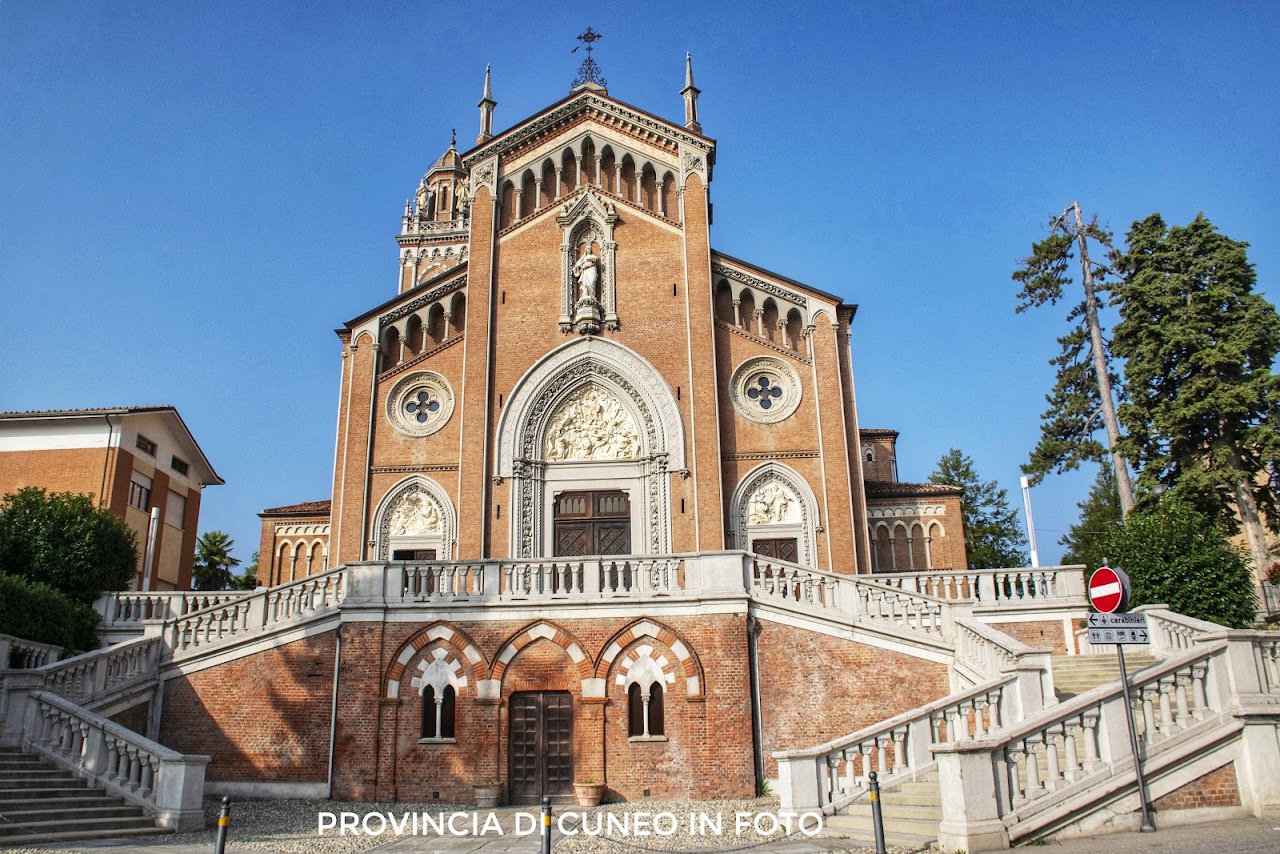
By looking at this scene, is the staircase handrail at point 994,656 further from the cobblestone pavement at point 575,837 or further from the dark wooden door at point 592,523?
the dark wooden door at point 592,523

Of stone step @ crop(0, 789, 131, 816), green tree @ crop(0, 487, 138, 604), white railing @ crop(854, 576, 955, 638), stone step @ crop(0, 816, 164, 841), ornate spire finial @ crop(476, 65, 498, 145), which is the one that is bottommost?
stone step @ crop(0, 816, 164, 841)

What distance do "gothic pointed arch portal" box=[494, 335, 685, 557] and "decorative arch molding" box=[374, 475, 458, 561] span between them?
179cm

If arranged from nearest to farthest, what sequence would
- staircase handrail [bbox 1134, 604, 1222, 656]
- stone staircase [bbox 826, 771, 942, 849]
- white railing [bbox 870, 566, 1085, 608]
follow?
stone staircase [bbox 826, 771, 942, 849] < staircase handrail [bbox 1134, 604, 1222, 656] < white railing [bbox 870, 566, 1085, 608]

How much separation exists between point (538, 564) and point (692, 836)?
24.1ft

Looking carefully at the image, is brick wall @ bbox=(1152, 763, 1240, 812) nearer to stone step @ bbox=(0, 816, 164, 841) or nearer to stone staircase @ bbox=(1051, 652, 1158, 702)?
stone staircase @ bbox=(1051, 652, 1158, 702)

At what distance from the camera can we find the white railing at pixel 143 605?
22344mm

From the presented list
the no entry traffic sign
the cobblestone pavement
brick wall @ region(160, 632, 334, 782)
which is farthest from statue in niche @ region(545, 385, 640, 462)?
the no entry traffic sign

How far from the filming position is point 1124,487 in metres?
30.2

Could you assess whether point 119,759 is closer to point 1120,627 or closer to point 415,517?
point 415,517

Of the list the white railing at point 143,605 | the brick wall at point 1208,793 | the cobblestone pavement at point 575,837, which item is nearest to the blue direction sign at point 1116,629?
the brick wall at point 1208,793

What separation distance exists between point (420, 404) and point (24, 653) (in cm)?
1235

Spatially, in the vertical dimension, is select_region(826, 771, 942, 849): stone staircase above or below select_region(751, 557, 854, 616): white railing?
below

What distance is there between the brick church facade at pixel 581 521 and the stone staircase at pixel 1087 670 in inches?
79.8

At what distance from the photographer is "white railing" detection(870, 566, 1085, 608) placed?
2028 centimetres
